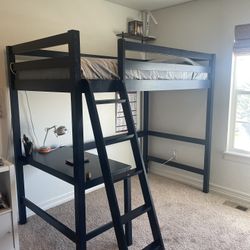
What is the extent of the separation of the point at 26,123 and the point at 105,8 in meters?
Result: 1.72

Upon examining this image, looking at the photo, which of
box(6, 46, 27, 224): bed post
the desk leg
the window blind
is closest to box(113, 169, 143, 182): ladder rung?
the desk leg

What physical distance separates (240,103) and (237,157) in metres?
0.65

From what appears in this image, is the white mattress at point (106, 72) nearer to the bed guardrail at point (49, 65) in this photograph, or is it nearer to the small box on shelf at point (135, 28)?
the bed guardrail at point (49, 65)

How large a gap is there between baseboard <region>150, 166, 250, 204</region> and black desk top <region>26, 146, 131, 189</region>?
1696mm

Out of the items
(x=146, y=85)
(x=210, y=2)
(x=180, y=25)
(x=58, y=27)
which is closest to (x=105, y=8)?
(x=58, y=27)

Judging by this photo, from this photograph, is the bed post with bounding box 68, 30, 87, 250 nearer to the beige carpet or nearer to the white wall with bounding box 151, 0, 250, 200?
the beige carpet

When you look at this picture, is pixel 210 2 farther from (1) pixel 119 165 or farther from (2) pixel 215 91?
(1) pixel 119 165

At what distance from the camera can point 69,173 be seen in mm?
1886

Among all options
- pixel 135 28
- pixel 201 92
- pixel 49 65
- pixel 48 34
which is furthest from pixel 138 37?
pixel 49 65

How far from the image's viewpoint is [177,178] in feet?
11.9

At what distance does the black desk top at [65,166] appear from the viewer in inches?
72.6

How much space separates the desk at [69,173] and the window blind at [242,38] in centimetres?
186

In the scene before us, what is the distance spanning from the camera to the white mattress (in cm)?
173

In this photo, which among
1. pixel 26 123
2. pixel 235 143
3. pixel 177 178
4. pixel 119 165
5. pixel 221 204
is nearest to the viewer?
pixel 119 165
